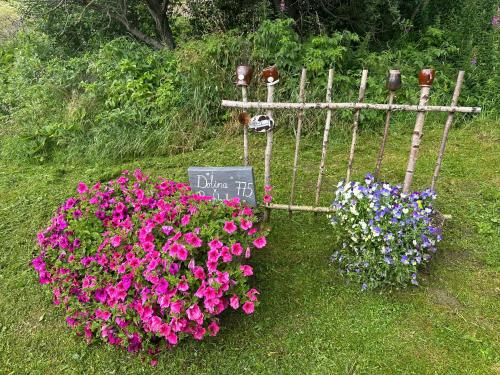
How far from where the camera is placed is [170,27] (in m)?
7.23

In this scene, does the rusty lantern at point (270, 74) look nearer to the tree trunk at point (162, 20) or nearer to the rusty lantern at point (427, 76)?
the rusty lantern at point (427, 76)

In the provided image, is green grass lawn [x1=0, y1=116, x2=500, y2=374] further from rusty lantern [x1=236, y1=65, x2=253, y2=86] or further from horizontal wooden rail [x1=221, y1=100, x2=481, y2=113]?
rusty lantern [x1=236, y1=65, x2=253, y2=86]

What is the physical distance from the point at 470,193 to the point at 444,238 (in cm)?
84

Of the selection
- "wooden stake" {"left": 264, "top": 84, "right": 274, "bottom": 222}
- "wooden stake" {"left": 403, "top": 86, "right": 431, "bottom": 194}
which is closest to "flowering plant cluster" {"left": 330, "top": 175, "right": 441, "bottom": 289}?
"wooden stake" {"left": 403, "top": 86, "right": 431, "bottom": 194}

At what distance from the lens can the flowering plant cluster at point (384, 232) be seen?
2.78 metres

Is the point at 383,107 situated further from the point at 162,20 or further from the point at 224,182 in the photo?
the point at 162,20

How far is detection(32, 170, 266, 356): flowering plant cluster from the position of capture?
7.53ft

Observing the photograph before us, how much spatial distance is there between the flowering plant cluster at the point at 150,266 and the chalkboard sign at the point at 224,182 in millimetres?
188

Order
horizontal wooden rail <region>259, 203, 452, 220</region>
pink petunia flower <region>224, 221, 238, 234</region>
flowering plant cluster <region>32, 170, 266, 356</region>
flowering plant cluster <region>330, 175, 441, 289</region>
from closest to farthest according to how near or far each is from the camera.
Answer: flowering plant cluster <region>32, 170, 266, 356</region>, pink petunia flower <region>224, 221, 238, 234</region>, flowering plant cluster <region>330, 175, 441, 289</region>, horizontal wooden rail <region>259, 203, 452, 220</region>

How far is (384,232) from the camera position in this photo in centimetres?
278

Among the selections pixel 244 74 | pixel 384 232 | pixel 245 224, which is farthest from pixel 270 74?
pixel 384 232

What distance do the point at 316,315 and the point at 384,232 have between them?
0.70 m

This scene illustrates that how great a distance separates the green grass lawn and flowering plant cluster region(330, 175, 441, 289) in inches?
5.4

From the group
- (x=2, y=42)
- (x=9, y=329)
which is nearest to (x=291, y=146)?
(x=9, y=329)
